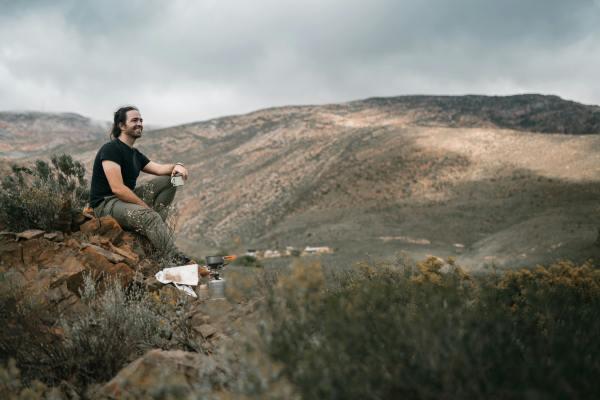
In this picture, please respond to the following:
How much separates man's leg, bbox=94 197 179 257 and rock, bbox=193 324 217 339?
6.45 ft

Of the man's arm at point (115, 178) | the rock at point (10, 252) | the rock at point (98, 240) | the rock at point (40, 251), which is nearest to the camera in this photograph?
the rock at point (10, 252)

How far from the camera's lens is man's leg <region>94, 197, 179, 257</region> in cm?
538

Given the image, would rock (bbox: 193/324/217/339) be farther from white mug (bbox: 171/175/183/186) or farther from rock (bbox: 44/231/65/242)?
white mug (bbox: 171/175/183/186)

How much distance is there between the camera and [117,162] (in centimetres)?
533

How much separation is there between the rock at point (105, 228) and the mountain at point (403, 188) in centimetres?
1047

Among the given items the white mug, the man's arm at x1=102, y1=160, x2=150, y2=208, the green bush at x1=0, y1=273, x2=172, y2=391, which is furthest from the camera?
the white mug

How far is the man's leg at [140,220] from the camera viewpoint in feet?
17.6

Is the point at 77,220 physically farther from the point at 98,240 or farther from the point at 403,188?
the point at 403,188

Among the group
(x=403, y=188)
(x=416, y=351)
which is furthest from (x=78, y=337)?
(x=403, y=188)

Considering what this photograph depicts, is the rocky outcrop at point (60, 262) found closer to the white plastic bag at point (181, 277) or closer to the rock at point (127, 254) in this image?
the rock at point (127, 254)

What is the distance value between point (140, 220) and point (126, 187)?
403 millimetres

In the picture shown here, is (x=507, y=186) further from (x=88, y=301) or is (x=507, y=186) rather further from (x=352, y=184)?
(x=88, y=301)

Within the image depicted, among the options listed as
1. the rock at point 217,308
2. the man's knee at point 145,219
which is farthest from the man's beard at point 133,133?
the rock at point 217,308

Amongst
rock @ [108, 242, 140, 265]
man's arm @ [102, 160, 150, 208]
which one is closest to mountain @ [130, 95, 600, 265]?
man's arm @ [102, 160, 150, 208]
